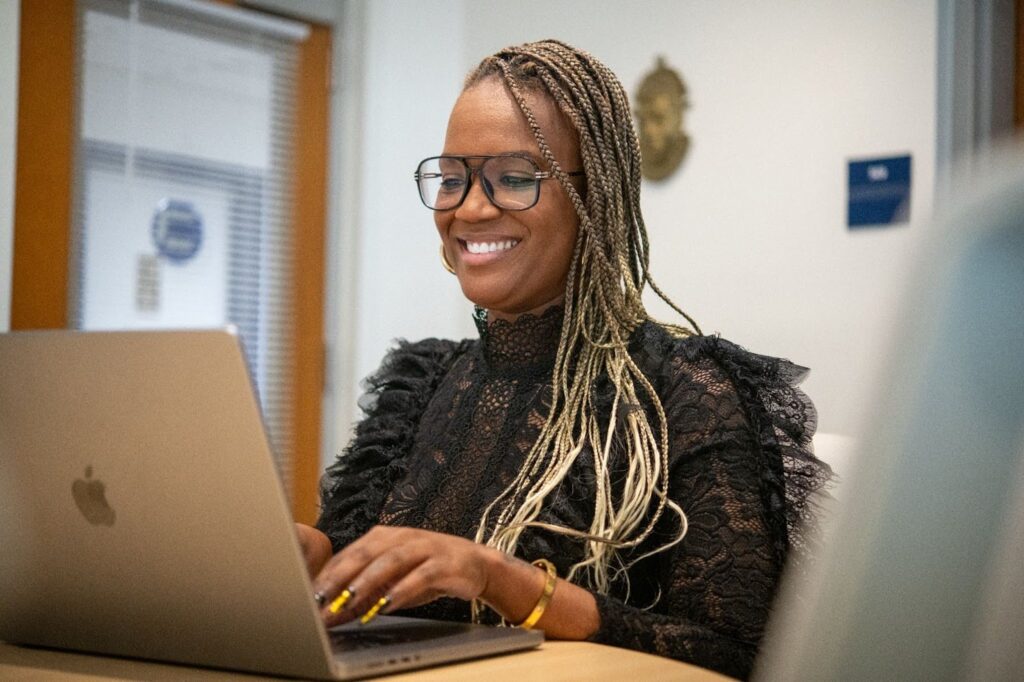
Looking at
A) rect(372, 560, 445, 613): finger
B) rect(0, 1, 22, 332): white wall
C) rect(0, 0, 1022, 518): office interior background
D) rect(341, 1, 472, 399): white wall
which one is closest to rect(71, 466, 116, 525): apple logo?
rect(372, 560, 445, 613): finger

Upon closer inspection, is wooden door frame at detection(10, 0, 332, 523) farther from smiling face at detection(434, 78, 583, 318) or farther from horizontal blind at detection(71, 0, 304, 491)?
smiling face at detection(434, 78, 583, 318)

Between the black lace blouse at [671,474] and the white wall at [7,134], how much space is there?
4.61ft

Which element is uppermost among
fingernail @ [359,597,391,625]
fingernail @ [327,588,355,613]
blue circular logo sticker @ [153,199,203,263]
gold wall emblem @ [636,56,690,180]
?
gold wall emblem @ [636,56,690,180]

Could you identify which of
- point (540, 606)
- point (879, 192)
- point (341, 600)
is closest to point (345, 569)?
point (341, 600)

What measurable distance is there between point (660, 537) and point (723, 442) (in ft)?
0.49

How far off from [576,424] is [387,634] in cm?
58

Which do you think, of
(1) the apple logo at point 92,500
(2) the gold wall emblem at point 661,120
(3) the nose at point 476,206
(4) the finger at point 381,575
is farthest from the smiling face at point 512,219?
(2) the gold wall emblem at point 661,120

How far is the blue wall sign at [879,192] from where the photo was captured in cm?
281

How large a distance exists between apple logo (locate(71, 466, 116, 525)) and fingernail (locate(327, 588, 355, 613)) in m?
0.20

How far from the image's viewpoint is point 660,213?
338 cm

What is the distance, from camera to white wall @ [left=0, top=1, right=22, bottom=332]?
293cm

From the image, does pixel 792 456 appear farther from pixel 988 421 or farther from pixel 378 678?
pixel 988 421

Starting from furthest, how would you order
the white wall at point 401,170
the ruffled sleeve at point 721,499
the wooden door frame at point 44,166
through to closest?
1. the white wall at point 401,170
2. the wooden door frame at point 44,166
3. the ruffled sleeve at point 721,499

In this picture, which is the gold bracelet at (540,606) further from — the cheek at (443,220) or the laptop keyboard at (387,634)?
the cheek at (443,220)
